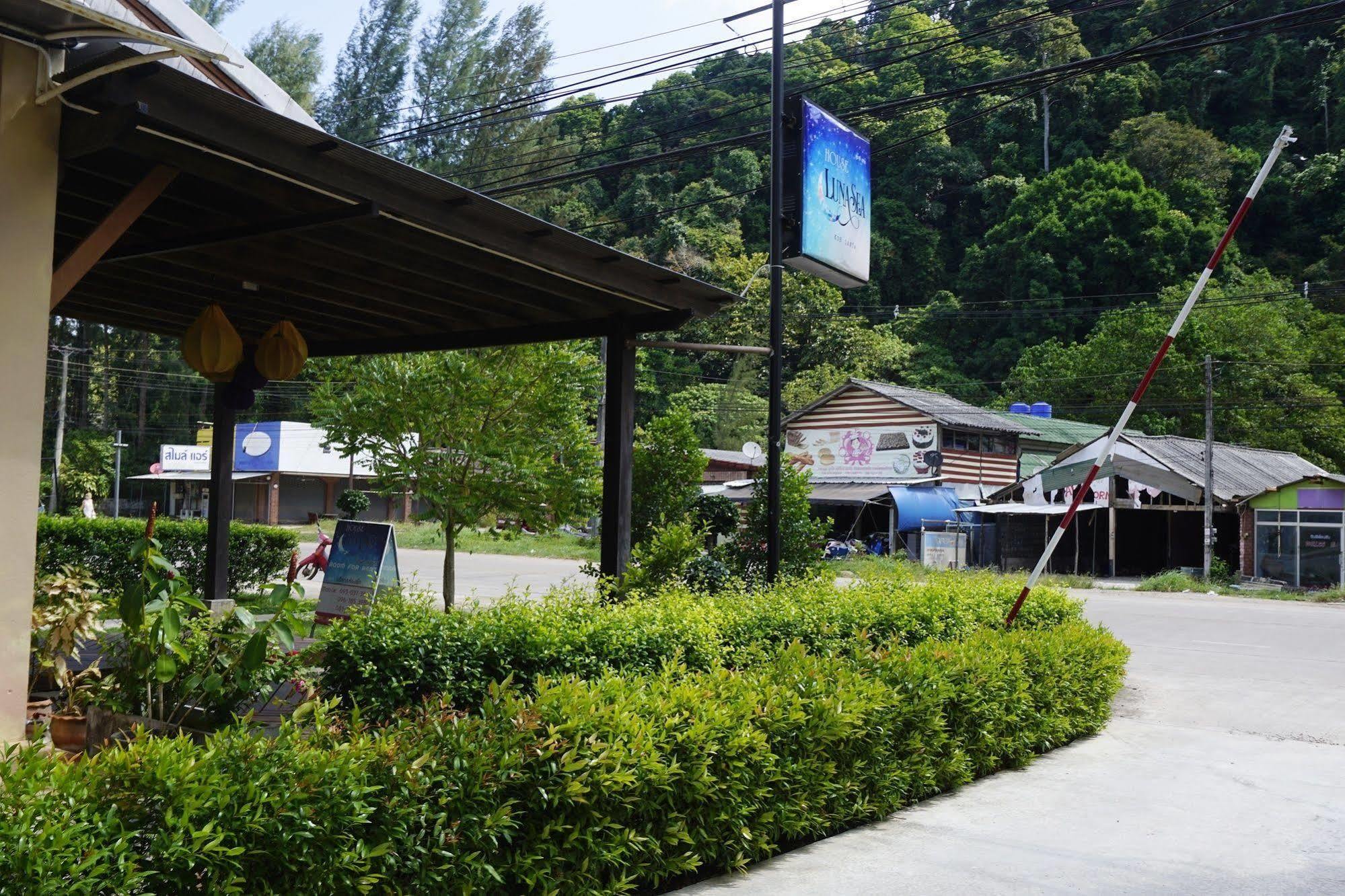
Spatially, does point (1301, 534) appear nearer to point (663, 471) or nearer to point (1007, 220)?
point (663, 471)

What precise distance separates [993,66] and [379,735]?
49.0 m

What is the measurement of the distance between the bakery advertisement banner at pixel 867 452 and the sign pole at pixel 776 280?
83.3ft

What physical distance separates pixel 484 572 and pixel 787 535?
18.3 metres

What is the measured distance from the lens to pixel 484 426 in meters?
12.8

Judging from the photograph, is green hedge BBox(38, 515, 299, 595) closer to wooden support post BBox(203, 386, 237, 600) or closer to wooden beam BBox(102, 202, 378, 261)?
wooden support post BBox(203, 386, 237, 600)

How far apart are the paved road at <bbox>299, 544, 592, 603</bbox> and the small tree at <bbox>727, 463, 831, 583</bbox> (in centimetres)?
782

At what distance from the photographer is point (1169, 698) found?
10.3 m

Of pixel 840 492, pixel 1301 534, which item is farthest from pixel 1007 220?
pixel 1301 534

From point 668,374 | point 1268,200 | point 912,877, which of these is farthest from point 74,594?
point 1268,200

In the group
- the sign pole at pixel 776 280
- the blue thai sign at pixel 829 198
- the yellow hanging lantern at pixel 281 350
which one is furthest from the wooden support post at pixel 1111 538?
the yellow hanging lantern at pixel 281 350

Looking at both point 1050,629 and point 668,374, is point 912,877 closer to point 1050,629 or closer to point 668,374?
point 1050,629

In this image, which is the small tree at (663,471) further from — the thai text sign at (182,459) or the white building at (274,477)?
the thai text sign at (182,459)

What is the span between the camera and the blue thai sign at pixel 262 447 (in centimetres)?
4675

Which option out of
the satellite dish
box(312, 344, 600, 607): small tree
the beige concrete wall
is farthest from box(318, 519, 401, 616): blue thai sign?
the satellite dish
